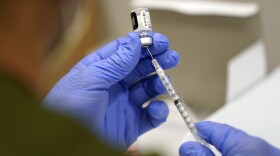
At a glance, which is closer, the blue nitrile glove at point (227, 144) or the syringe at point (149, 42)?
the blue nitrile glove at point (227, 144)

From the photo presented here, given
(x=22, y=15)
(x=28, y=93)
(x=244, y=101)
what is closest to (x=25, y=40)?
(x=22, y=15)

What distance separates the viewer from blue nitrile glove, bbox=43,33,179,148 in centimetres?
81

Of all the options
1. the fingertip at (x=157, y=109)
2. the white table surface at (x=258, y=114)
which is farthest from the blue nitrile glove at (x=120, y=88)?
the white table surface at (x=258, y=114)

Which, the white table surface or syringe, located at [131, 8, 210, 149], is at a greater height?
syringe, located at [131, 8, 210, 149]

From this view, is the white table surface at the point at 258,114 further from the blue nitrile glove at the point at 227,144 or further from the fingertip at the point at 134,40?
the fingertip at the point at 134,40

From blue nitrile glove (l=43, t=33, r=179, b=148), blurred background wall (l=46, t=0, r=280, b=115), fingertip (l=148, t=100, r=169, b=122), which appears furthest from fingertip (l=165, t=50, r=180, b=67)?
blurred background wall (l=46, t=0, r=280, b=115)

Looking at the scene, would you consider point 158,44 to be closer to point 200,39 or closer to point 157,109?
point 157,109

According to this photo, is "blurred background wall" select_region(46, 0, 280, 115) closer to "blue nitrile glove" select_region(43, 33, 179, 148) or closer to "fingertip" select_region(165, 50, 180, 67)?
"blue nitrile glove" select_region(43, 33, 179, 148)

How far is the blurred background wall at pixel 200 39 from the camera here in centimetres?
118

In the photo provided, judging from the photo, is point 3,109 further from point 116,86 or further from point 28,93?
point 116,86

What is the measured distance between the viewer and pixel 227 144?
70cm

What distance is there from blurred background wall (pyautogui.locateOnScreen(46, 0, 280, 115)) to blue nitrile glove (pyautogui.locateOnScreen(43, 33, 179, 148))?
8.7 inches

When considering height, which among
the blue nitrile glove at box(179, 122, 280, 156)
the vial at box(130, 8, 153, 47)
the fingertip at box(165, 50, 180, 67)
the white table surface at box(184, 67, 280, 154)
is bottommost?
the white table surface at box(184, 67, 280, 154)

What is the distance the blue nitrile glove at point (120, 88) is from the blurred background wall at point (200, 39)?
0.22 metres
